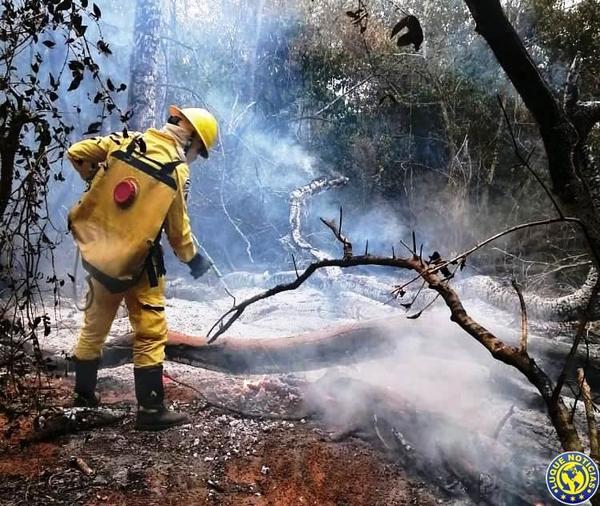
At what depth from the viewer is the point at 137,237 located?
9.87 feet

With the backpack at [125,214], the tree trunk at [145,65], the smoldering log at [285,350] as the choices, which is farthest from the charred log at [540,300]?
the tree trunk at [145,65]

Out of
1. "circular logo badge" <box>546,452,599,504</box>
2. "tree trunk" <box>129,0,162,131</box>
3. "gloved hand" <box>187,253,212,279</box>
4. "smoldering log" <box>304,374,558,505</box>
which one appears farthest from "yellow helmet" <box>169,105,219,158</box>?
"tree trunk" <box>129,0,162,131</box>

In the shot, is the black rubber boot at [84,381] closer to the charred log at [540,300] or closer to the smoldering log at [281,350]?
the smoldering log at [281,350]

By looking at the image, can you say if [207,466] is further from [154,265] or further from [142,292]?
[154,265]

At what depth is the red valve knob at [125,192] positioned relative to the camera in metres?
2.99

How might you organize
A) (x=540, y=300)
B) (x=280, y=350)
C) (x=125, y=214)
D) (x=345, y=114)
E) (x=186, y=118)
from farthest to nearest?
(x=345, y=114), (x=540, y=300), (x=280, y=350), (x=186, y=118), (x=125, y=214)

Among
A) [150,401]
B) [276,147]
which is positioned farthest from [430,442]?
[276,147]

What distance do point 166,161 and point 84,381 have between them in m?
1.64

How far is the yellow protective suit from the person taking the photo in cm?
314

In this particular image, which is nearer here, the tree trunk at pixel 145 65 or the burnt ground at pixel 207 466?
the burnt ground at pixel 207 466

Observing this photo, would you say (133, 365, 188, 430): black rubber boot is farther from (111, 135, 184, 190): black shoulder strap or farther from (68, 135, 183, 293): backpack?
(111, 135, 184, 190): black shoulder strap

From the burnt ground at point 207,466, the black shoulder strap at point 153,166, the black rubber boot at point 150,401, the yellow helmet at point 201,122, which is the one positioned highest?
the yellow helmet at point 201,122

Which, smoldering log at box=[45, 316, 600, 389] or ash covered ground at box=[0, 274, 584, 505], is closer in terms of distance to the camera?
ash covered ground at box=[0, 274, 584, 505]

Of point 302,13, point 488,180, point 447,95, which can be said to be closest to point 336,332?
point 488,180
